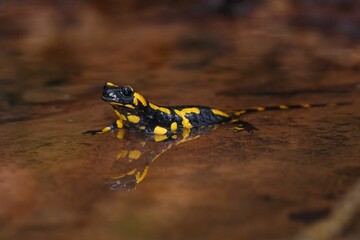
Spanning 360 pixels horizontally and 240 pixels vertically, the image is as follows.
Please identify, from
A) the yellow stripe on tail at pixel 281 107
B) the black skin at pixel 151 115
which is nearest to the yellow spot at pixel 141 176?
the black skin at pixel 151 115

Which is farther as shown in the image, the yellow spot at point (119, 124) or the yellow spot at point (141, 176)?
the yellow spot at point (119, 124)

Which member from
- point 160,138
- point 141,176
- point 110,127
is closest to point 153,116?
point 160,138

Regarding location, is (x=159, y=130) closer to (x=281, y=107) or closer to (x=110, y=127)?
(x=110, y=127)

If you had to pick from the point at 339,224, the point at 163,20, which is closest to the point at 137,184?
the point at 339,224

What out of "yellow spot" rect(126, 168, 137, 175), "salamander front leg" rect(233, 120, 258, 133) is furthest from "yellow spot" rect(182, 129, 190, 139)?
"yellow spot" rect(126, 168, 137, 175)

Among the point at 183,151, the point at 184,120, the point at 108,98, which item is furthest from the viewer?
the point at 184,120

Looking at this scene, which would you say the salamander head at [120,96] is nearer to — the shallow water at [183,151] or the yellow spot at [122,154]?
the shallow water at [183,151]

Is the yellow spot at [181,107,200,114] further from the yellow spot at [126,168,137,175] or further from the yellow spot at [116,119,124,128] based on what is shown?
the yellow spot at [126,168,137,175]
